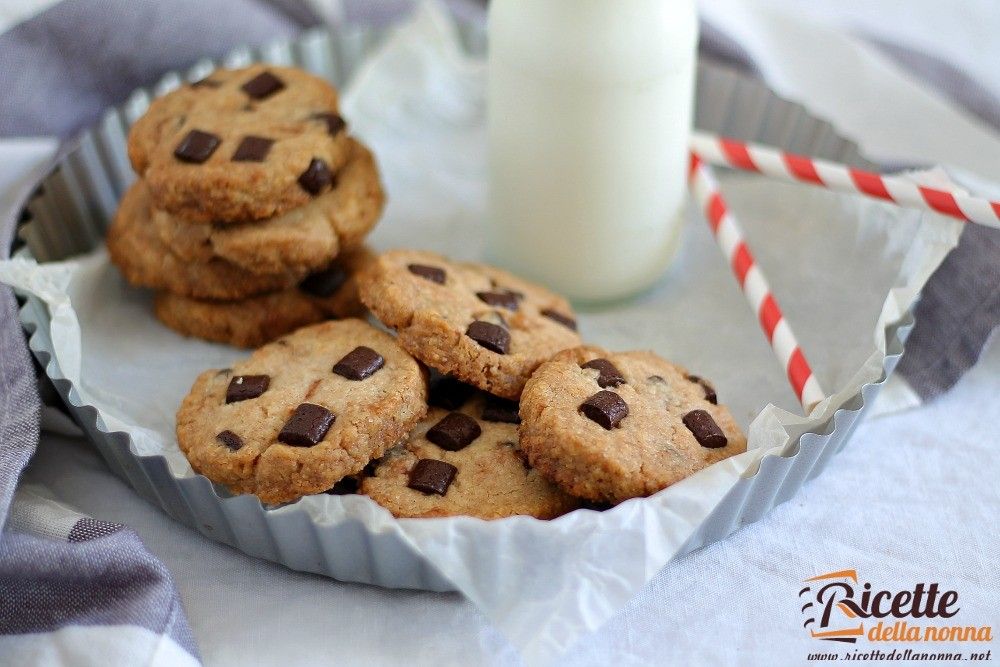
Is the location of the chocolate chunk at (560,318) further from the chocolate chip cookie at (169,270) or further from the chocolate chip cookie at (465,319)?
the chocolate chip cookie at (169,270)

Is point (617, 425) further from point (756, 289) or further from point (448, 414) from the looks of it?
point (756, 289)

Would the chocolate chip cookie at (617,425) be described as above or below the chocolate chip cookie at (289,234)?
below

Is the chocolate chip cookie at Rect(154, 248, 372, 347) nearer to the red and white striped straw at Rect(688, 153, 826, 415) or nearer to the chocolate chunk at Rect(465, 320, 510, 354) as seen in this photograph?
the chocolate chunk at Rect(465, 320, 510, 354)

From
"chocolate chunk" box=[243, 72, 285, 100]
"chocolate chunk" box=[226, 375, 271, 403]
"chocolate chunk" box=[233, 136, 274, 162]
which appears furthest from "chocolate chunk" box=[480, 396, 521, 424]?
"chocolate chunk" box=[243, 72, 285, 100]

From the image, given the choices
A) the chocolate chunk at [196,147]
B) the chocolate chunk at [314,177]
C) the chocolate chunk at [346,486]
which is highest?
the chocolate chunk at [196,147]

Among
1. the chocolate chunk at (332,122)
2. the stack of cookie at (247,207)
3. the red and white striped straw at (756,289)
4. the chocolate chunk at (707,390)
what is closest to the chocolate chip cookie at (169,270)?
the stack of cookie at (247,207)

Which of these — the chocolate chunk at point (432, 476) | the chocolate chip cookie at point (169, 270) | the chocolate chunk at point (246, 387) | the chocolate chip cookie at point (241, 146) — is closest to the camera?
the chocolate chunk at point (432, 476)

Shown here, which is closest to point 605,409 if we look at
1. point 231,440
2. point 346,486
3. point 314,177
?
point 346,486
